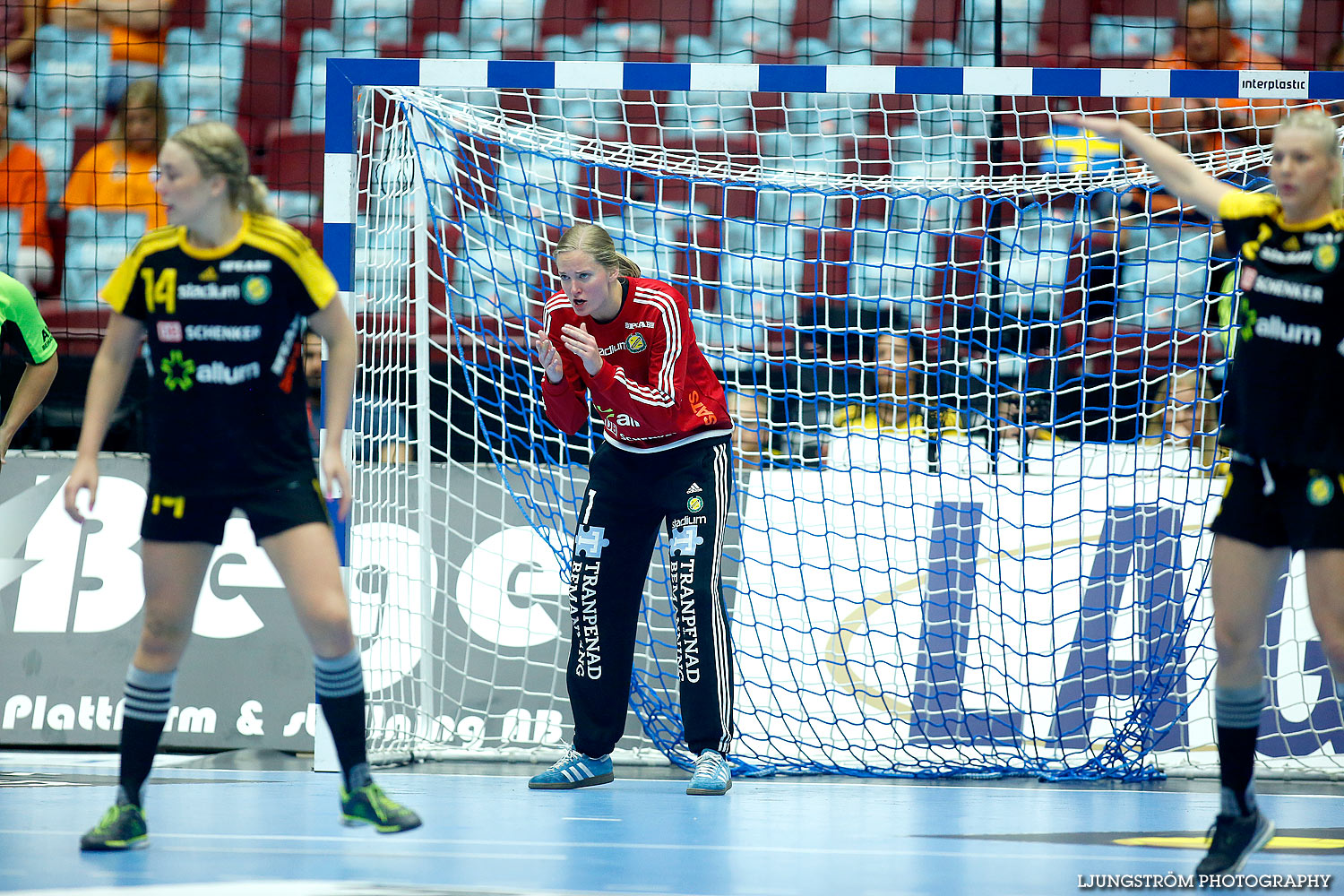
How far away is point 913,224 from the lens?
851 centimetres

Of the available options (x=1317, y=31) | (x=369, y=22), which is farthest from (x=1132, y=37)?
(x=369, y=22)

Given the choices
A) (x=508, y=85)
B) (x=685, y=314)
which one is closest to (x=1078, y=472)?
(x=685, y=314)

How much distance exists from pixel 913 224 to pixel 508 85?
427 centimetres

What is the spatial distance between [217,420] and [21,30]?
22.9ft

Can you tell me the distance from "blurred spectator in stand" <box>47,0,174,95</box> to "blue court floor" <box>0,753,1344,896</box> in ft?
17.1

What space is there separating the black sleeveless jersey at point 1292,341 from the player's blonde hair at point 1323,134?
6 cm

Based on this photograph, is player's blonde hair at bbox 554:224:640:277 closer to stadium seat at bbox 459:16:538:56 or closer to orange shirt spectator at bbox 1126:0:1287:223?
orange shirt spectator at bbox 1126:0:1287:223

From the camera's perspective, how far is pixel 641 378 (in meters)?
4.45

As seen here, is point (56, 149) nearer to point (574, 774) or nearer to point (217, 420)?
point (574, 774)

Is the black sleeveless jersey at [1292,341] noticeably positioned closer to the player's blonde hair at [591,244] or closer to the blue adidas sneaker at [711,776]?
the player's blonde hair at [591,244]

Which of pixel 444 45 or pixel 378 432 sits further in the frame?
pixel 444 45

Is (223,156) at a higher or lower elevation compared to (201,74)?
lower

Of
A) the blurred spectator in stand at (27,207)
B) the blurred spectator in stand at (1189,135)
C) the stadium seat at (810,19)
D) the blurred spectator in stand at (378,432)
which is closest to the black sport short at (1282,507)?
the blurred spectator in stand at (378,432)

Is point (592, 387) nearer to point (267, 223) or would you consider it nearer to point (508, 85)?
point (508, 85)
